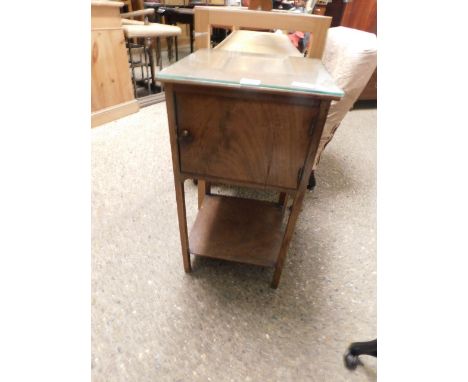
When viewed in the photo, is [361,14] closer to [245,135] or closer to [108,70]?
[108,70]

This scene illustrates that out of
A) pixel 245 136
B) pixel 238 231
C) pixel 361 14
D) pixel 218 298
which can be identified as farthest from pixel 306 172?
pixel 361 14

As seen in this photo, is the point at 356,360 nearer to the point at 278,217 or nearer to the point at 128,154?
the point at 278,217

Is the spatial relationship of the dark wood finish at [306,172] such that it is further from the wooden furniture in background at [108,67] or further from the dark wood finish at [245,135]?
the wooden furniture in background at [108,67]

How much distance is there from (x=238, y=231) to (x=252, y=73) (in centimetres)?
56

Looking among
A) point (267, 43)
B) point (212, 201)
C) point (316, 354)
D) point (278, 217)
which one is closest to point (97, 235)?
point (212, 201)

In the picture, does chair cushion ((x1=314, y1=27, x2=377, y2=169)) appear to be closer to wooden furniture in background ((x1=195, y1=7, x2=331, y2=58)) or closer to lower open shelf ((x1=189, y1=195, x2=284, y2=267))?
wooden furniture in background ((x1=195, y1=7, x2=331, y2=58))

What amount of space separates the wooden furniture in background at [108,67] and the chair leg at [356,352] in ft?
6.16

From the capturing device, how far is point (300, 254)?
102cm

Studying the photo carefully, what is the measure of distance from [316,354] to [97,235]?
895mm

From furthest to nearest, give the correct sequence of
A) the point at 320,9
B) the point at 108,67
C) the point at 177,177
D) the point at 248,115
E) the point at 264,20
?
the point at 320,9, the point at 108,67, the point at 264,20, the point at 177,177, the point at 248,115

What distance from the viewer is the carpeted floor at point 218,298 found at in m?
0.70

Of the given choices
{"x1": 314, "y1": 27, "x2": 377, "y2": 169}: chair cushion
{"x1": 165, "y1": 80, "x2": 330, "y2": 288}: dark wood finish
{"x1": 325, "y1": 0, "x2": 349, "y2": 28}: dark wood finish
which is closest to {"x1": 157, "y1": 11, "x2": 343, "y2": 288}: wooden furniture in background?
{"x1": 165, "y1": 80, "x2": 330, "y2": 288}: dark wood finish

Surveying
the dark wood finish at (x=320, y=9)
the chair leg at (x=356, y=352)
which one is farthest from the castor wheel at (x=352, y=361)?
the dark wood finish at (x=320, y=9)

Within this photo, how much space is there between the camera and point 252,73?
0.54m
